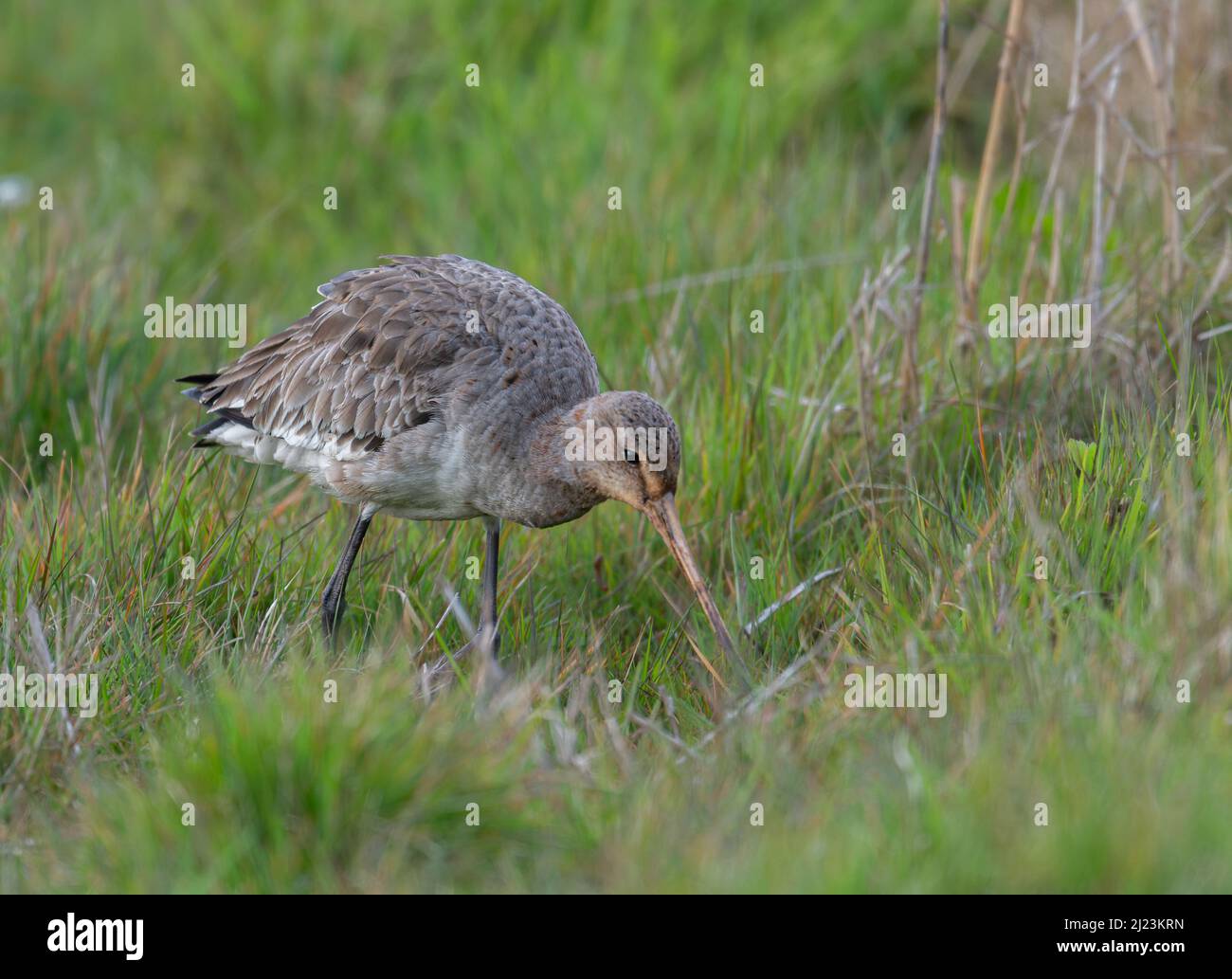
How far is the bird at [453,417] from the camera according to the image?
5.90 m

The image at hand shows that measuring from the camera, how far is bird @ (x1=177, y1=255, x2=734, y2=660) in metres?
5.90

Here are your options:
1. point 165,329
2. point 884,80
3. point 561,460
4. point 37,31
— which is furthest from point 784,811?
point 37,31

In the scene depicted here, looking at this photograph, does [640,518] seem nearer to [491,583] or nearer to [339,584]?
[491,583]

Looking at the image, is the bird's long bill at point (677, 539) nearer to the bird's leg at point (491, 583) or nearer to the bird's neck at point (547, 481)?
the bird's neck at point (547, 481)

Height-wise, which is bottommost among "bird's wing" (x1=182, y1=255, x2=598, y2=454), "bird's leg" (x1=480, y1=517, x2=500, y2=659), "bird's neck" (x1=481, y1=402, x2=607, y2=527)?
"bird's leg" (x1=480, y1=517, x2=500, y2=659)

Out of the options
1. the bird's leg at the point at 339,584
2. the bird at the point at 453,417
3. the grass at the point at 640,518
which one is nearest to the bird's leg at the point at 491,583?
the bird at the point at 453,417

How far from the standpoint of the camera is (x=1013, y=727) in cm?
468

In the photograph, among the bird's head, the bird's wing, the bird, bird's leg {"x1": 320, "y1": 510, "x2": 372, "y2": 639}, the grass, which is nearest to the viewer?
the grass

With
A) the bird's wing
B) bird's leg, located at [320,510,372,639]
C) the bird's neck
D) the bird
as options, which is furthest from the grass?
the bird's neck

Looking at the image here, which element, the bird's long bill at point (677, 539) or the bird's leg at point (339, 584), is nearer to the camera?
the bird's long bill at point (677, 539)

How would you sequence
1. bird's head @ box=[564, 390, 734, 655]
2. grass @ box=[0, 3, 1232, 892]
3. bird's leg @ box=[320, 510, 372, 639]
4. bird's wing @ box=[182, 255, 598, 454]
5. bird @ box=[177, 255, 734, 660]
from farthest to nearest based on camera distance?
bird's wing @ box=[182, 255, 598, 454], bird's leg @ box=[320, 510, 372, 639], bird @ box=[177, 255, 734, 660], bird's head @ box=[564, 390, 734, 655], grass @ box=[0, 3, 1232, 892]

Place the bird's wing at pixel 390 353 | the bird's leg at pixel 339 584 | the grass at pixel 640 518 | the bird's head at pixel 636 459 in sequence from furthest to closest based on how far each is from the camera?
the bird's wing at pixel 390 353 → the bird's leg at pixel 339 584 → the bird's head at pixel 636 459 → the grass at pixel 640 518

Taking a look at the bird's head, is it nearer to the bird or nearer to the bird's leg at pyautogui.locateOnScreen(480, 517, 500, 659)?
the bird

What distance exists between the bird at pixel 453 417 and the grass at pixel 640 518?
25 centimetres
